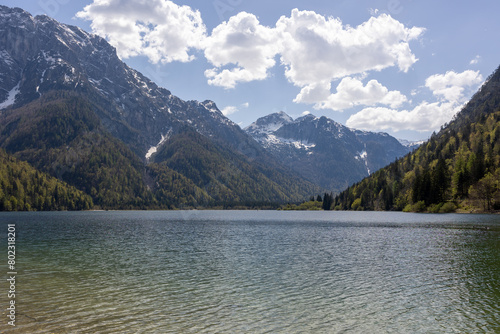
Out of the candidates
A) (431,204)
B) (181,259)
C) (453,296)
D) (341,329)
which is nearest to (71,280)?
(181,259)

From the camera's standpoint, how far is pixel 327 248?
197ft

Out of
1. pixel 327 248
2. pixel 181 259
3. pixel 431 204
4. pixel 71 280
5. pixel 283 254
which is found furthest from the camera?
pixel 431 204

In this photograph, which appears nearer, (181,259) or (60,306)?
(60,306)

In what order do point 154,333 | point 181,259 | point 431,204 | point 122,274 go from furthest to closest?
point 431,204 → point 181,259 → point 122,274 → point 154,333

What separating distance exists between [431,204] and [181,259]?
18391 cm

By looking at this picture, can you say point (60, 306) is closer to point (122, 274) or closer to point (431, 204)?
point (122, 274)

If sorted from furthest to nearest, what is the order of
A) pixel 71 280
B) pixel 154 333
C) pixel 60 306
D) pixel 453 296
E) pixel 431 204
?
pixel 431 204, pixel 71 280, pixel 453 296, pixel 60 306, pixel 154 333

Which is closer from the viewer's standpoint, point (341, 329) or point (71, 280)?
point (341, 329)

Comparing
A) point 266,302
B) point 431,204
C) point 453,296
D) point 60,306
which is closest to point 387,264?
point 453,296

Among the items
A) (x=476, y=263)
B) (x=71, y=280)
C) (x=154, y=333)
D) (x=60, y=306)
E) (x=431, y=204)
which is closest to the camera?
(x=154, y=333)

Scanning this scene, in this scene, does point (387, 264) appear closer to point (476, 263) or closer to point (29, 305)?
point (476, 263)

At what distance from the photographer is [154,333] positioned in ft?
68.8

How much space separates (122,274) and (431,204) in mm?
195118

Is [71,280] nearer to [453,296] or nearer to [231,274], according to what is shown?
[231,274]
